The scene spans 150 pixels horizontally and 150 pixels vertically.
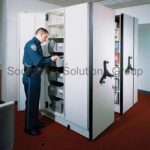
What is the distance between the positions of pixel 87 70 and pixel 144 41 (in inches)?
139

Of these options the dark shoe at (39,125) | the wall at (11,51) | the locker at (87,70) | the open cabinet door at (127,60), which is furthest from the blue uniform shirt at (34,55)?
the open cabinet door at (127,60)

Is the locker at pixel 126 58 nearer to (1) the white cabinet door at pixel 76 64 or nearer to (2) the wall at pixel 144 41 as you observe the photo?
(1) the white cabinet door at pixel 76 64

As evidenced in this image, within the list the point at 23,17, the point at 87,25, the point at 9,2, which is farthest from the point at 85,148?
the point at 9,2

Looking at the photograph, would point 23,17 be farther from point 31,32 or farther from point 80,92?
point 80,92

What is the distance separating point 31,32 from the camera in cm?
418

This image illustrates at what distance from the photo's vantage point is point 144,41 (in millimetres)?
5777

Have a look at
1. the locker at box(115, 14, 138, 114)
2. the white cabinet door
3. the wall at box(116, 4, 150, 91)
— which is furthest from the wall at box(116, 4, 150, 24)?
the white cabinet door

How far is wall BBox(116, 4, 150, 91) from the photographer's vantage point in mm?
5699

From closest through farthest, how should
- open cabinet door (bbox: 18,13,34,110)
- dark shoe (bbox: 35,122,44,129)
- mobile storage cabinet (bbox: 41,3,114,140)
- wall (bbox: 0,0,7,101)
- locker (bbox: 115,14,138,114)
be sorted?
mobile storage cabinet (bbox: 41,3,114,140) < dark shoe (bbox: 35,122,44,129) < locker (bbox: 115,14,138,114) < open cabinet door (bbox: 18,13,34,110) < wall (bbox: 0,0,7,101)

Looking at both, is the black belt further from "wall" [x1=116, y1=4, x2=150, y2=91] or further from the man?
"wall" [x1=116, y1=4, x2=150, y2=91]

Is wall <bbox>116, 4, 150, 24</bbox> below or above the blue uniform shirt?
above

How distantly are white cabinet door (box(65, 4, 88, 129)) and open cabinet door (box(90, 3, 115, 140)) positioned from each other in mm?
119

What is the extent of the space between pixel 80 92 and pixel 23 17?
6.92ft

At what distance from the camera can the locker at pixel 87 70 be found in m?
2.86
